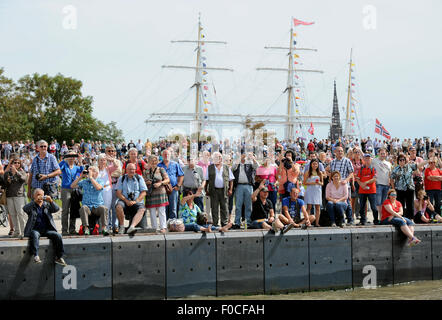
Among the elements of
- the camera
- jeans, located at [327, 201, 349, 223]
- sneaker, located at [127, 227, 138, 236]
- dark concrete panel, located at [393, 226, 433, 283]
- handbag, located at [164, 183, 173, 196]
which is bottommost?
dark concrete panel, located at [393, 226, 433, 283]

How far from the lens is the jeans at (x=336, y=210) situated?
14.1 m

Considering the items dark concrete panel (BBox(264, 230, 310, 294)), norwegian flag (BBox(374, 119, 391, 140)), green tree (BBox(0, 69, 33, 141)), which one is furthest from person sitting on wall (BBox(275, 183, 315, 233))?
green tree (BBox(0, 69, 33, 141))

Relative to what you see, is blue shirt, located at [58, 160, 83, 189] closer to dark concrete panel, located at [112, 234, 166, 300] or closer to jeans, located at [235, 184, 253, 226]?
dark concrete panel, located at [112, 234, 166, 300]

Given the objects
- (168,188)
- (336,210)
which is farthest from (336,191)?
(168,188)

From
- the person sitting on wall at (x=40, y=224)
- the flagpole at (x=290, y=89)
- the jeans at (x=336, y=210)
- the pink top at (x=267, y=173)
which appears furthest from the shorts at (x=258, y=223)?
the flagpole at (x=290, y=89)

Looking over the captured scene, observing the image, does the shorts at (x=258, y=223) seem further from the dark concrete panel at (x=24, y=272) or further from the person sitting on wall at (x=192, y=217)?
the dark concrete panel at (x=24, y=272)

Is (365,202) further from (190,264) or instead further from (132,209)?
(132,209)

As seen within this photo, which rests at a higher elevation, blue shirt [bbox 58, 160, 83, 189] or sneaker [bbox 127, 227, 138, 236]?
blue shirt [bbox 58, 160, 83, 189]

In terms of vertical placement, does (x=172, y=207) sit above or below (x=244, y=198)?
below

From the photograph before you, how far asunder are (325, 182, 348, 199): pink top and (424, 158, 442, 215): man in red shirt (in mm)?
3206

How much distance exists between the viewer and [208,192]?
14617 millimetres

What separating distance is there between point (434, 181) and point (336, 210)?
370 cm

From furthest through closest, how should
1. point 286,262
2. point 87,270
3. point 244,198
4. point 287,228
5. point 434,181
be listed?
point 434,181
point 244,198
point 286,262
point 287,228
point 87,270

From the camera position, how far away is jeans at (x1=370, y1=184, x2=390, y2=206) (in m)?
15.6
